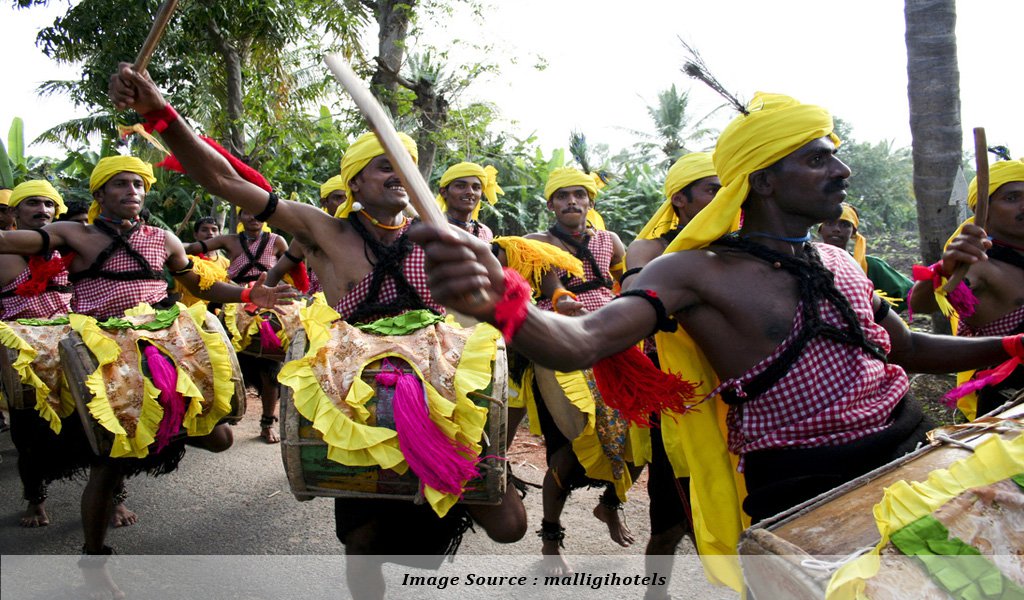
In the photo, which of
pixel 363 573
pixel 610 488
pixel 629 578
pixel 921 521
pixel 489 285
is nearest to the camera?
pixel 921 521

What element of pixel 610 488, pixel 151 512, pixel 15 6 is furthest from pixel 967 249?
pixel 15 6

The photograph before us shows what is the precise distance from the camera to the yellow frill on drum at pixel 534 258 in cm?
476

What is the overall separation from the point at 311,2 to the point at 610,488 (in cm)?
1079

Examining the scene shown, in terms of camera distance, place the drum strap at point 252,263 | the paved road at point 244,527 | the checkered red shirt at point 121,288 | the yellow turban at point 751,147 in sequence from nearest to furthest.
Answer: the yellow turban at point 751,147, the paved road at point 244,527, the checkered red shirt at point 121,288, the drum strap at point 252,263

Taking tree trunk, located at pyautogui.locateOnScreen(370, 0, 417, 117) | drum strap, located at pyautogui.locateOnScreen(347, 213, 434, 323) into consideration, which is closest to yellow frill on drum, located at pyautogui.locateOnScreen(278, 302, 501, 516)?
drum strap, located at pyautogui.locateOnScreen(347, 213, 434, 323)

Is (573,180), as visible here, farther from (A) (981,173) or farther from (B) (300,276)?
(A) (981,173)

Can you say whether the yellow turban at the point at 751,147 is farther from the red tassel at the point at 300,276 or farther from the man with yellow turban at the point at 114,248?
the red tassel at the point at 300,276

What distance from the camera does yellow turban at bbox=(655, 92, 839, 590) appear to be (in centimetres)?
263

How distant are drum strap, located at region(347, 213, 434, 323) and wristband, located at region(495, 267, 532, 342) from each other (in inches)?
72.4

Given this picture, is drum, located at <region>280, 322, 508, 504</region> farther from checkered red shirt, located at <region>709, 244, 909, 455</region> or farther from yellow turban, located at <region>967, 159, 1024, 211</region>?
yellow turban, located at <region>967, 159, 1024, 211</region>

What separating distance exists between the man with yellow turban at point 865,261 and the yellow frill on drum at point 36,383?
5819 millimetres

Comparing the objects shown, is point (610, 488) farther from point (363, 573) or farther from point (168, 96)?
point (168, 96)

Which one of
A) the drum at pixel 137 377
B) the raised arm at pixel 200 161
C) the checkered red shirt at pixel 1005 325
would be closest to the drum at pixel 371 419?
the raised arm at pixel 200 161

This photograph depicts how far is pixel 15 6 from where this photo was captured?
39.6 feet
